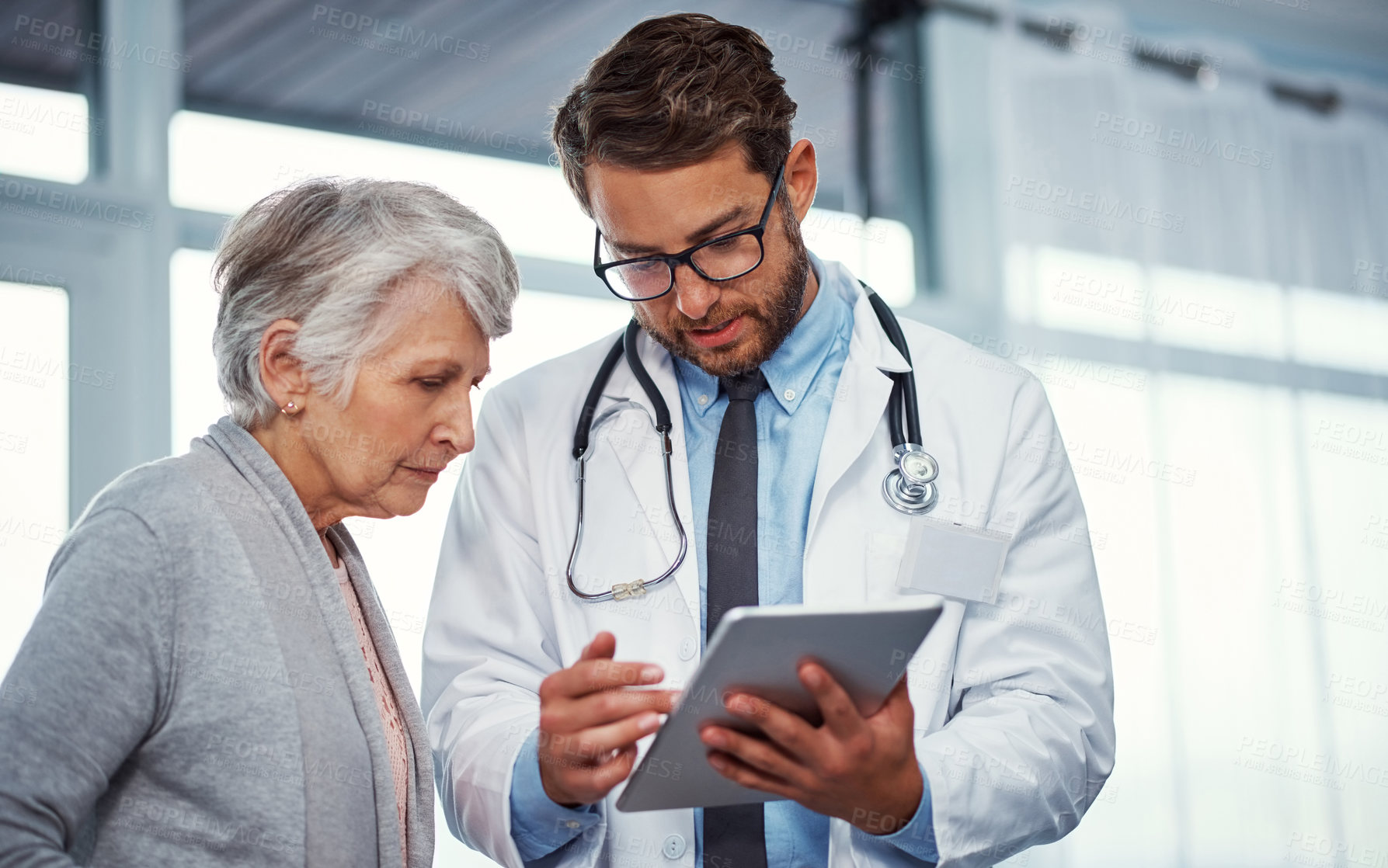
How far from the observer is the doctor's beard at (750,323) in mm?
1628

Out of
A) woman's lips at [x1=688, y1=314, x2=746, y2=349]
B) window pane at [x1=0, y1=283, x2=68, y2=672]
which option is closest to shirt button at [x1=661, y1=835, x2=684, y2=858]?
woman's lips at [x1=688, y1=314, x2=746, y2=349]

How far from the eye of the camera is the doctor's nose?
5.19ft

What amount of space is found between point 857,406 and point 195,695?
0.97 meters

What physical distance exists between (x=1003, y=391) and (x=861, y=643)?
30.2 inches

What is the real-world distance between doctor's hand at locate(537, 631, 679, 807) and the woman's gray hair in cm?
44

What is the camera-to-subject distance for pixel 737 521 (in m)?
1.62

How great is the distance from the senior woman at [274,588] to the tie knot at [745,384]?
39 centimetres

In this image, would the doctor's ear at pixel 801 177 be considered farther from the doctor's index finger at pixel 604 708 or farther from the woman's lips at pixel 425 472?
the doctor's index finger at pixel 604 708

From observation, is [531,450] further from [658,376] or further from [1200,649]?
→ [1200,649]

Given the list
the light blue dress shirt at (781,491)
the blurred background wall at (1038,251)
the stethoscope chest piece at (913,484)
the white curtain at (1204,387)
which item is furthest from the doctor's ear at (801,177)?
the white curtain at (1204,387)

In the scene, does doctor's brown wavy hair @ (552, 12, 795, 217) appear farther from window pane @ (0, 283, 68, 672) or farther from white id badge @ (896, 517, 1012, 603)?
window pane @ (0, 283, 68, 672)

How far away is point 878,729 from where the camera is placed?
1199 mm

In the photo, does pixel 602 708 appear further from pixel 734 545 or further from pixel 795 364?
pixel 795 364

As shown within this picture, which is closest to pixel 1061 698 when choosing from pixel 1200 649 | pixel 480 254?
pixel 480 254
